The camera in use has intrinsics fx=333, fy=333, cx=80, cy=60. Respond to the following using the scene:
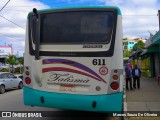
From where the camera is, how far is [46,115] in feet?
36.1

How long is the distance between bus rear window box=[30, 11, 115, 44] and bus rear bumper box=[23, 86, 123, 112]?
1389mm

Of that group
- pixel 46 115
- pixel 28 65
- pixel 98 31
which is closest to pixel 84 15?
pixel 98 31

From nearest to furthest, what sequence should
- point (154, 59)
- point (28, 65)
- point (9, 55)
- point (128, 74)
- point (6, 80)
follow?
point (28, 65) < point (128, 74) < point (6, 80) < point (154, 59) < point (9, 55)

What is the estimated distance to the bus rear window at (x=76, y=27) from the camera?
336 inches

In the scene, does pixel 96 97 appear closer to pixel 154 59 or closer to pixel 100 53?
pixel 100 53

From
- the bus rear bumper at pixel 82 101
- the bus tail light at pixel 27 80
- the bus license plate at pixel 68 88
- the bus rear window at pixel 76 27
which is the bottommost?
the bus rear bumper at pixel 82 101

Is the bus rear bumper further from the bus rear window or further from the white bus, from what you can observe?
the bus rear window

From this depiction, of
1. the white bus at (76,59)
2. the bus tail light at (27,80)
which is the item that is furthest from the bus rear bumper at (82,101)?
the bus tail light at (27,80)

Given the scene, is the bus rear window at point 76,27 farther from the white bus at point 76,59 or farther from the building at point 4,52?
the building at point 4,52

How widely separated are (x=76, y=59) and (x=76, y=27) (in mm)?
855

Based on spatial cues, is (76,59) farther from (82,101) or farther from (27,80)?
(27,80)

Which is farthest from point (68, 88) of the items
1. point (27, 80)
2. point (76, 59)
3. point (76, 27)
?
point (76, 27)

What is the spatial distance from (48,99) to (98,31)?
2.20 m

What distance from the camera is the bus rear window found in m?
8.52
